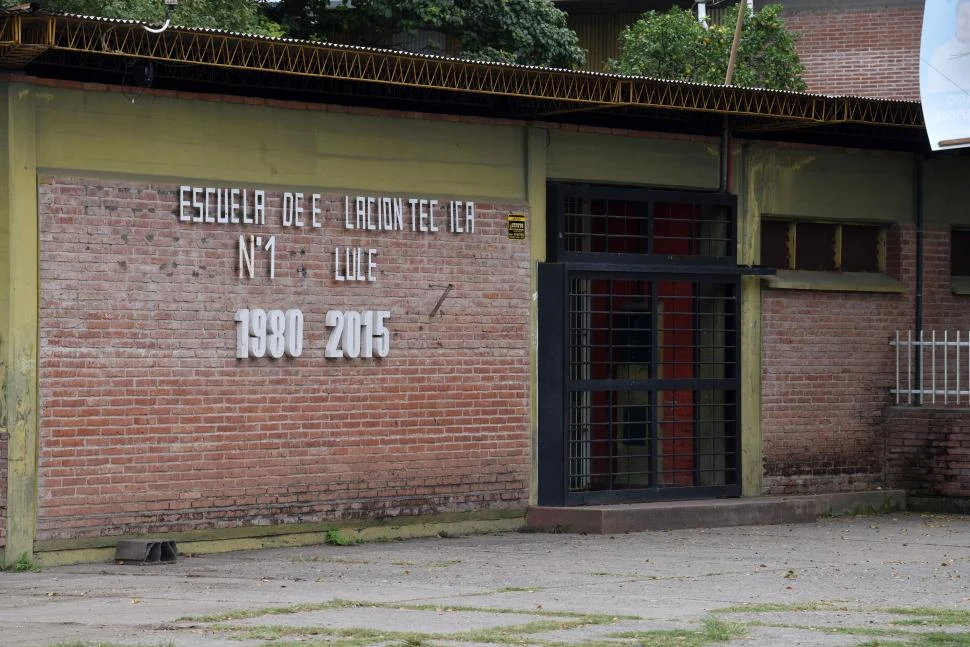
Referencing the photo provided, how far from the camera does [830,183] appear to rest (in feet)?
61.2

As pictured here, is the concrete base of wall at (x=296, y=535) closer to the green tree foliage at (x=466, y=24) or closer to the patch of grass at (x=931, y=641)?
the patch of grass at (x=931, y=641)

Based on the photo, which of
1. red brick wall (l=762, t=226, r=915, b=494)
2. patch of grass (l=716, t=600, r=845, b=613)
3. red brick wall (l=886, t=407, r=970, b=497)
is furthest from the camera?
red brick wall (l=886, t=407, r=970, b=497)

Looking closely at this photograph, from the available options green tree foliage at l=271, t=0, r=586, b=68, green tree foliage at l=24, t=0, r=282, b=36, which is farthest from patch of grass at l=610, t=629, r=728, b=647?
green tree foliage at l=271, t=0, r=586, b=68

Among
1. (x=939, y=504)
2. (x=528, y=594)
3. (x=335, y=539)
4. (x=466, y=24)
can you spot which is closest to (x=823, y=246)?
(x=939, y=504)

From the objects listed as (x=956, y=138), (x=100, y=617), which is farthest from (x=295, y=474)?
(x=956, y=138)

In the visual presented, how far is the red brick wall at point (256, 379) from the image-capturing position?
43.9 feet

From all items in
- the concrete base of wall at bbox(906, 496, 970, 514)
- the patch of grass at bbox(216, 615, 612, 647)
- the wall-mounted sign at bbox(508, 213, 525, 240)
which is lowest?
the concrete base of wall at bbox(906, 496, 970, 514)

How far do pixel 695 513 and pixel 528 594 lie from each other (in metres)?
5.49

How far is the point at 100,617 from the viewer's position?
10125mm

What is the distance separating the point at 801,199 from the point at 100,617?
34.7ft

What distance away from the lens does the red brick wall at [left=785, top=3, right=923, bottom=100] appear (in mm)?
35531

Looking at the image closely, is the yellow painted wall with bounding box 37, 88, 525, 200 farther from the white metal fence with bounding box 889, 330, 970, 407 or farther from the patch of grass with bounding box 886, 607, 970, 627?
the patch of grass with bounding box 886, 607, 970, 627

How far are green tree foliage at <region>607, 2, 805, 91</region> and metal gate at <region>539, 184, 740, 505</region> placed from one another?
12998mm

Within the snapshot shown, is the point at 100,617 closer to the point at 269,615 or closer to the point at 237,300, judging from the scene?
the point at 269,615
